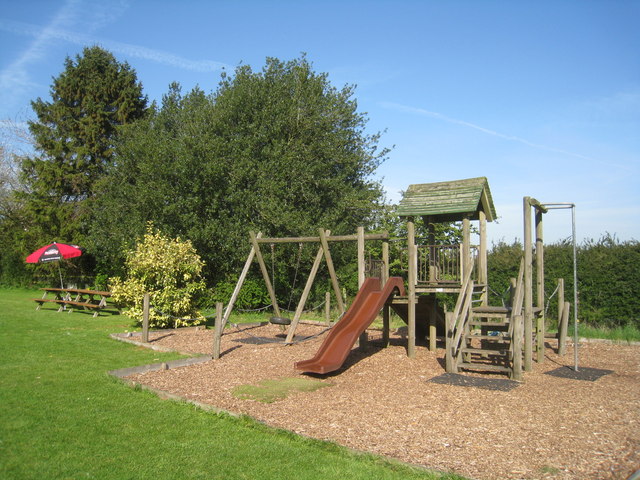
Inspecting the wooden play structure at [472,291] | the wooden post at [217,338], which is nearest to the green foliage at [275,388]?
the wooden post at [217,338]

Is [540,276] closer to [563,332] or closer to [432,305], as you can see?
[563,332]

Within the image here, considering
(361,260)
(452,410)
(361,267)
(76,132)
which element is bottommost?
(452,410)

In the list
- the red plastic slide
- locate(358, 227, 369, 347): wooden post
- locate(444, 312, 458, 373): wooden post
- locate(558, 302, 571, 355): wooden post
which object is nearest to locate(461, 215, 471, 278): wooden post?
the red plastic slide

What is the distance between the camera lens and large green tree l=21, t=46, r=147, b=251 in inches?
1067

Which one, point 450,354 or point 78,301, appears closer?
point 450,354

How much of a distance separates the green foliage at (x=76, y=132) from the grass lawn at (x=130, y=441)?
67.3 feet

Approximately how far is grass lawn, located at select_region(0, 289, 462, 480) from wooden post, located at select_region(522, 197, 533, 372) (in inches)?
218

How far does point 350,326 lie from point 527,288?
332 cm

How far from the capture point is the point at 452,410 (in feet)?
22.9

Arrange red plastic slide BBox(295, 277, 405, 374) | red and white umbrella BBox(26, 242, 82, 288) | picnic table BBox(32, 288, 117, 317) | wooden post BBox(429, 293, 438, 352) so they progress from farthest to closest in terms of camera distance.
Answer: red and white umbrella BBox(26, 242, 82, 288), picnic table BBox(32, 288, 117, 317), wooden post BBox(429, 293, 438, 352), red plastic slide BBox(295, 277, 405, 374)

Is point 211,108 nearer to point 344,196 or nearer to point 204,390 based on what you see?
point 344,196

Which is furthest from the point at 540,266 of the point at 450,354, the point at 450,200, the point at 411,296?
the point at 450,354

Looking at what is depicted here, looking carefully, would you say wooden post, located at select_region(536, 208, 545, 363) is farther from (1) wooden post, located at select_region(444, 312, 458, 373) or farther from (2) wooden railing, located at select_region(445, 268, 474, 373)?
(1) wooden post, located at select_region(444, 312, 458, 373)

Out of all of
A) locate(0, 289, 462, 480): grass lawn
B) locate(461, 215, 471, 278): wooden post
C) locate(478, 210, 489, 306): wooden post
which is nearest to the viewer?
locate(0, 289, 462, 480): grass lawn
